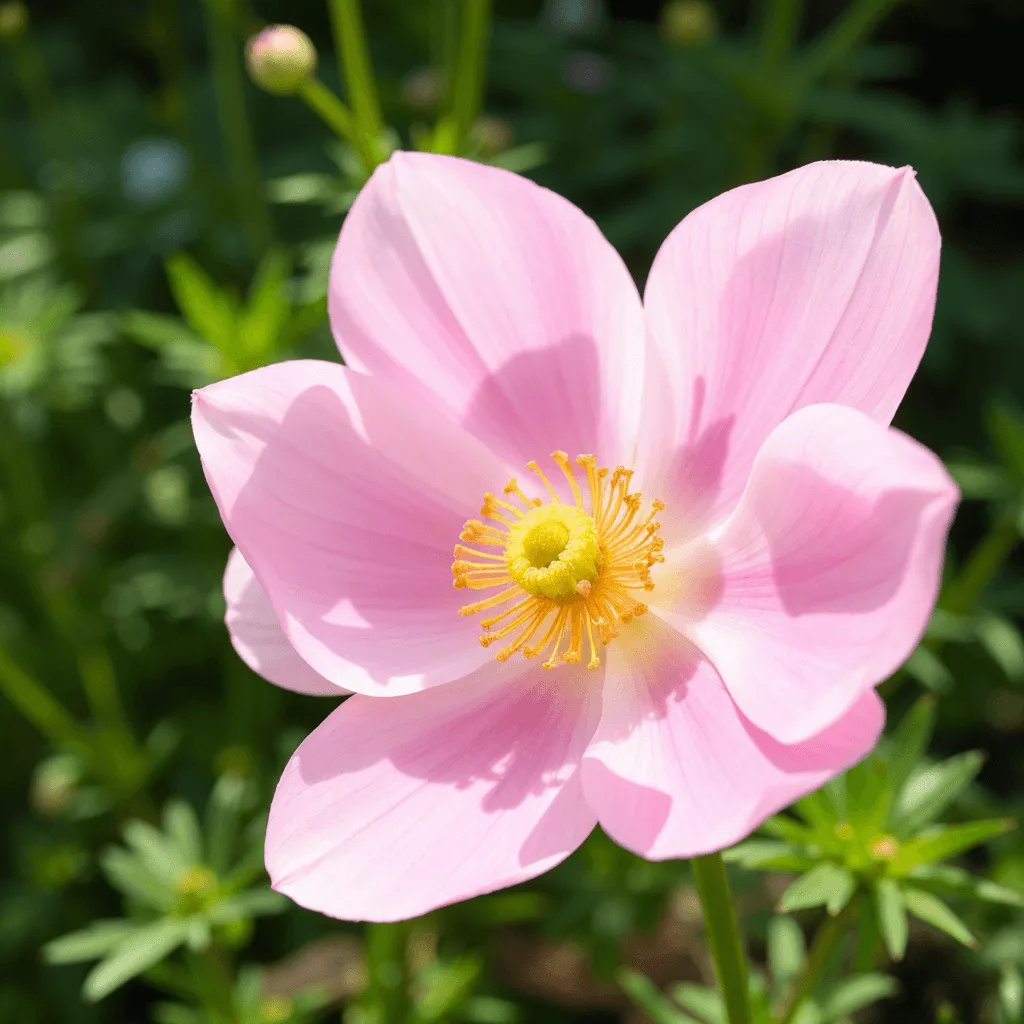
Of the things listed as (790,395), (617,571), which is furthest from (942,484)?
(617,571)

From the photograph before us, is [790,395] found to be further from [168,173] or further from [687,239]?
[168,173]

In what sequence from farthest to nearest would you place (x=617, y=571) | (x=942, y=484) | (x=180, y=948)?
1. (x=180, y=948)
2. (x=617, y=571)
3. (x=942, y=484)

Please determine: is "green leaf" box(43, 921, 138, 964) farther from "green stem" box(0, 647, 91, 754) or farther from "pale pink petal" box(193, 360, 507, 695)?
"pale pink petal" box(193, 360, 507, 695)

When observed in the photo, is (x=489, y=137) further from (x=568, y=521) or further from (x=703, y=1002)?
(x=703, y=1002)

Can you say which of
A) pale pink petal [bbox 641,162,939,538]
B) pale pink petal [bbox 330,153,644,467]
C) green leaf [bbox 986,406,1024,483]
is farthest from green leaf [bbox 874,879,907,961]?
green leaf [bbox 986,406,1024,483]

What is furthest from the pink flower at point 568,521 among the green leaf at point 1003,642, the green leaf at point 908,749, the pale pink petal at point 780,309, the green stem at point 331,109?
the green leaf at point 1003,642

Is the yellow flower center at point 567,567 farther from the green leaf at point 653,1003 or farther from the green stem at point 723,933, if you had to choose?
the green leaf at point 653,1003

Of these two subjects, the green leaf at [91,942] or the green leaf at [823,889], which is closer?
the green leaf at [823,889]
